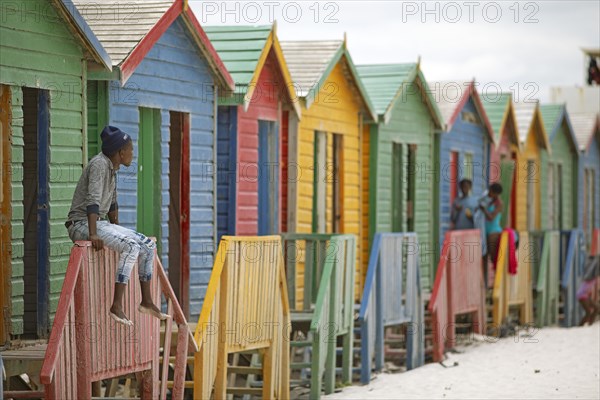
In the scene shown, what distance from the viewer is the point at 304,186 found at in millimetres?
16094

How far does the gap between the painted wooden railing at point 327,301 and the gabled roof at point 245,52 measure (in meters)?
1.70

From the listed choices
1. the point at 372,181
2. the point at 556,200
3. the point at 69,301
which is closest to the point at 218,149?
the point at 372,181

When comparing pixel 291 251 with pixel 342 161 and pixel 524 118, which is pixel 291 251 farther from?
pixel 524 118

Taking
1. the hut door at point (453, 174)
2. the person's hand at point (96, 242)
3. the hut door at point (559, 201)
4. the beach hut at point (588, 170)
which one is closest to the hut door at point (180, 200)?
the person's hand at point (96, 242)

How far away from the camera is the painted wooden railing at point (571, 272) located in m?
21.3

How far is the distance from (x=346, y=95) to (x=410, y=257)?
9.25 ft

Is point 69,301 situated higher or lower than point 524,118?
lower

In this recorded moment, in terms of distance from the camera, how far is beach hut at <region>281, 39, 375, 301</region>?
51.8 feet

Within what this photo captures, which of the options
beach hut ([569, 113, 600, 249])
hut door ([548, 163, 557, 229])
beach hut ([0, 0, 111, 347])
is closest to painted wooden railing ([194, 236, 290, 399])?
beach hut ([0, 0, 111, 347])

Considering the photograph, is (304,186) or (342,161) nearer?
(304,186)

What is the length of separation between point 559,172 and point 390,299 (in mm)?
13670

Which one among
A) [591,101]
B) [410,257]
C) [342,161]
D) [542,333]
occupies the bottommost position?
[542,333]

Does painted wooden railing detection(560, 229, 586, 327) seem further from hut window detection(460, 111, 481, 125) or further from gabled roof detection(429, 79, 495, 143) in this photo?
gabled roof detection(429, 79, 495, 143)

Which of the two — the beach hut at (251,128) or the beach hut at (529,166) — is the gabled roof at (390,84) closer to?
the beach hut at (251,128)
